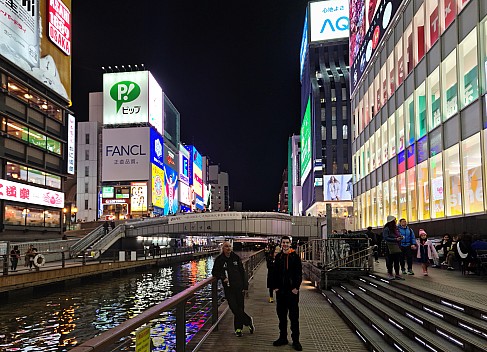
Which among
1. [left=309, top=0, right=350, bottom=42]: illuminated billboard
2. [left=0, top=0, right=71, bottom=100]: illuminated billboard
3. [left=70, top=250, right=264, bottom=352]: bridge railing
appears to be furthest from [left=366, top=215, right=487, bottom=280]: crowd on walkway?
[left=309, top=0, right=350, bottom=42]: illuminated billboard

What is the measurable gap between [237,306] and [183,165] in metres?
135

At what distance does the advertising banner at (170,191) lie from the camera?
115250mm

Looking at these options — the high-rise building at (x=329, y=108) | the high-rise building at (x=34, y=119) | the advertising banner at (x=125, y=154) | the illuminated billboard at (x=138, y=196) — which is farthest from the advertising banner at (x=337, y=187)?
the high-rise building at (x=34, y=119)

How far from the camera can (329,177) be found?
3642 inches

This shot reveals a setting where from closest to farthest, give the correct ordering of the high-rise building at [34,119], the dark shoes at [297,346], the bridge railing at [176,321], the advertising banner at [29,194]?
the bridge railing at [176,321] < the dark shoes at [297,346] < the advertising banner at [29,194] < the high-rise building at [34,119]

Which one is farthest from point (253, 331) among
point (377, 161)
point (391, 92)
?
point (377, 161)

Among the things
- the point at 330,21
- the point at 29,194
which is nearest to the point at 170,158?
the point at 330,21

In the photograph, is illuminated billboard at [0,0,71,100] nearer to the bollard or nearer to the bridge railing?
the bollard

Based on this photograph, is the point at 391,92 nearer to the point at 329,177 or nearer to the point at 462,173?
the point at 462,173

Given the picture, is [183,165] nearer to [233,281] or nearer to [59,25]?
[59,25]

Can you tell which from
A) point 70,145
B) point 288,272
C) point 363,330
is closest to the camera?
Result: point 288,272

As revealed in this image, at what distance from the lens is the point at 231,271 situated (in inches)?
388

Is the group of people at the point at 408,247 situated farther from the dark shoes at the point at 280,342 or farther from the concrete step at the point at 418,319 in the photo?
the dark shoes at the point at 280,342

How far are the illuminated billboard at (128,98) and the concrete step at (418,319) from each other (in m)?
97.2
